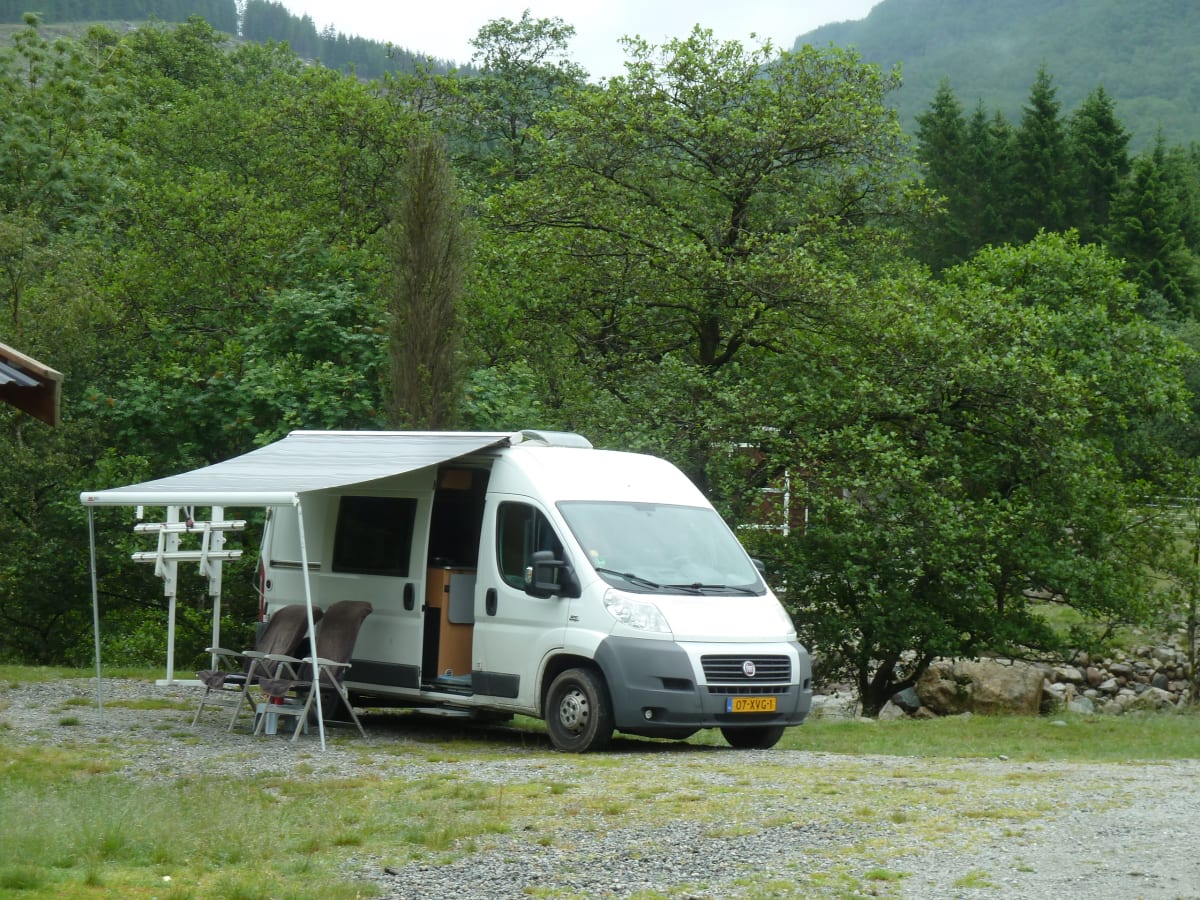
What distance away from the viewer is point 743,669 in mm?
11555

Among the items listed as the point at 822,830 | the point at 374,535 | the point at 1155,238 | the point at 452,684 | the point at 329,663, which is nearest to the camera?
the point at 822,830

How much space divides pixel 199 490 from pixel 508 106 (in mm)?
28169

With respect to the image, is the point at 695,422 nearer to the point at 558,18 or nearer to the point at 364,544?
the point at 364,544

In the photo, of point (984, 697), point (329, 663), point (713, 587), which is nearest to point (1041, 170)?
point (984, 697)

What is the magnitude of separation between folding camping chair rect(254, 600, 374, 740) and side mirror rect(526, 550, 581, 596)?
1771 millimetres

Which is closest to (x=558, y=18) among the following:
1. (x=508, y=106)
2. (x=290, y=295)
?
(x=508, y=106)

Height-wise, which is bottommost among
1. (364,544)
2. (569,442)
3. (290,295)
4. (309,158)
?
(364,544)

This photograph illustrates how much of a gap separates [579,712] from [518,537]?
5.41 ft

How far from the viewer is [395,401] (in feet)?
67.5

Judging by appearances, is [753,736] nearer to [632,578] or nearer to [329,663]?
[632,578]

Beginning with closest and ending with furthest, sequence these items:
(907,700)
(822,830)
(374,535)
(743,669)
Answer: (822,830) < (743,669) < (374,535) < (907,700)

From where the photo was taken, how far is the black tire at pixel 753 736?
12.4 m

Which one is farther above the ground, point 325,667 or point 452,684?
point 325,667

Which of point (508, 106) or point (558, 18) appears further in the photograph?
point (558, 18)
